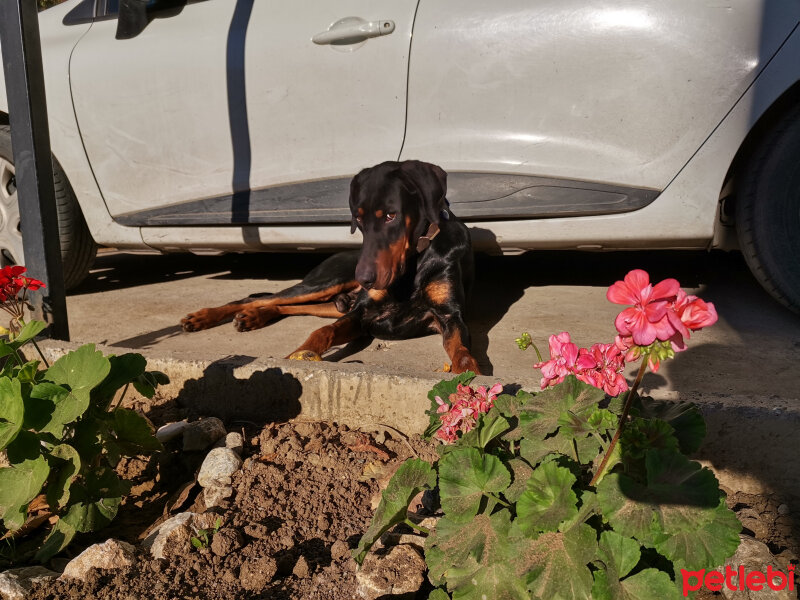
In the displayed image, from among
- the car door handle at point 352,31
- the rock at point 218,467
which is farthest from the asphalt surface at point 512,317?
the car door handle at point 352,31

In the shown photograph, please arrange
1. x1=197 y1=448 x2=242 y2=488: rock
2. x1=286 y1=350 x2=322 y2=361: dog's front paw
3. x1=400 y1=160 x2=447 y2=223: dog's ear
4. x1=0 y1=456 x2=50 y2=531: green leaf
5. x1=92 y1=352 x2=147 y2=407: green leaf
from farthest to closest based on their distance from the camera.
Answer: x1=400 y1=160 x2=447 y2=223: dog's ear < x1=286 y1=350 x2=322 y2=361: dog's front paw < x1=197 y1=448 x2=242 y2=488: rock < x1=92 y1=352 x2=147 y2=407: green leaf < x1=0 y1=456 x2=50 y2=531: green leaf

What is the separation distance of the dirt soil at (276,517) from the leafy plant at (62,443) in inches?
5.7

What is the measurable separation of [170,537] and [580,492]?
3.15 ft

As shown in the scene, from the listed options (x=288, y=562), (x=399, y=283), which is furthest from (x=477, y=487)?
(x=399, y=283)

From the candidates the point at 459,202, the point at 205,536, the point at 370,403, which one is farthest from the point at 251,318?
the point at 205,536

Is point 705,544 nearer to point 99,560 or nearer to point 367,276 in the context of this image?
point 99,560

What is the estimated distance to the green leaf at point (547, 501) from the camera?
125 centimetres

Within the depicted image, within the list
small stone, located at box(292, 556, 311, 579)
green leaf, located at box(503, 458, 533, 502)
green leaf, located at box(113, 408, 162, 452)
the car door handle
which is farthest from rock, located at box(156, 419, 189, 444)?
the car door handle

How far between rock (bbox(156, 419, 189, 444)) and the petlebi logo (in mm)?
1548

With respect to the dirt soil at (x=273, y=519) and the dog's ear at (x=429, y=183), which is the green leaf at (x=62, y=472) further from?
the dog's ear at (x=429, y=183)

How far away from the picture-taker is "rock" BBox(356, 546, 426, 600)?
1456 millimetres

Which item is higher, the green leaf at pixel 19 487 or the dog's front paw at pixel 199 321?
the green leaf at pixel 19 487

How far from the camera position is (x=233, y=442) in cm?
211

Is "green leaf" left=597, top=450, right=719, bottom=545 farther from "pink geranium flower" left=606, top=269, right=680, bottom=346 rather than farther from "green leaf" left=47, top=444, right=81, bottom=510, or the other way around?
"green leaf" left=47, top=444, right=81, bottom=510
